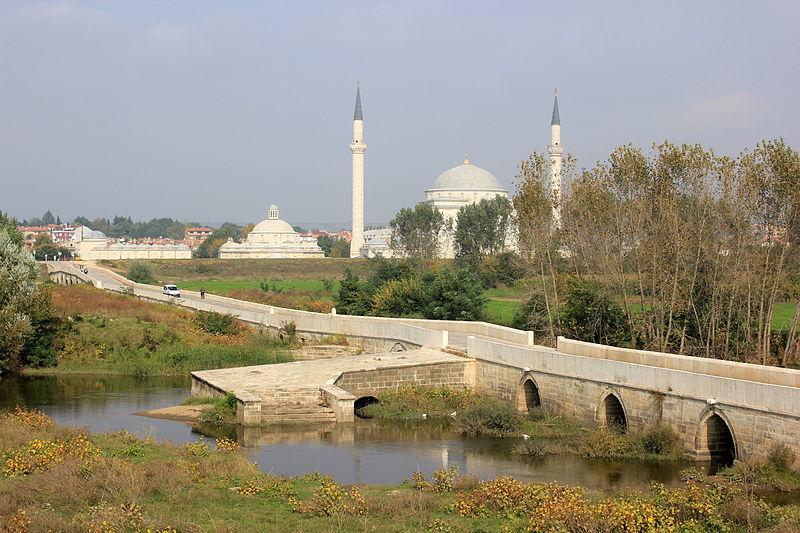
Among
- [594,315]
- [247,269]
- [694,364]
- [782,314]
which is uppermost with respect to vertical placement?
[247,269]

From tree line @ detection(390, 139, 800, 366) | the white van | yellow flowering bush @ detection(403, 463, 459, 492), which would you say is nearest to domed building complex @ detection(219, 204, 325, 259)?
the white van

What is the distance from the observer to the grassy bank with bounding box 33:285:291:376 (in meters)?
30.4

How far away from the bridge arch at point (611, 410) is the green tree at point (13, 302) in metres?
16.9

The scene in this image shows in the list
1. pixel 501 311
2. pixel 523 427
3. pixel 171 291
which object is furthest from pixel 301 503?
pixel 171 291

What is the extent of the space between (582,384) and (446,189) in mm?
95239

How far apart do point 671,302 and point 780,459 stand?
1027cm

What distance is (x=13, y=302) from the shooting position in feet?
94.3

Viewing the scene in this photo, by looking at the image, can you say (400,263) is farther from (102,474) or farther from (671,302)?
(102,474)

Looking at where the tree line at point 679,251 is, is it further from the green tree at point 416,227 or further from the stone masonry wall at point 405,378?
the green tree at point 416,227

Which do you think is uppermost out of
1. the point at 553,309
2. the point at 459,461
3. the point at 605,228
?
the point at 605,228

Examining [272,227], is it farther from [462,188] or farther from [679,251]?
[679,251]

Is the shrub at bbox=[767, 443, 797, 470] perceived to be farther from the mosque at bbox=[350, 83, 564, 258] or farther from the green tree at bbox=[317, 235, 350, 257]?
the green tree at bbox=[317, 235, 350, 257]

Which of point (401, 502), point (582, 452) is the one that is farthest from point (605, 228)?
point (401, 502)

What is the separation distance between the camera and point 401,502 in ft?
42.4
